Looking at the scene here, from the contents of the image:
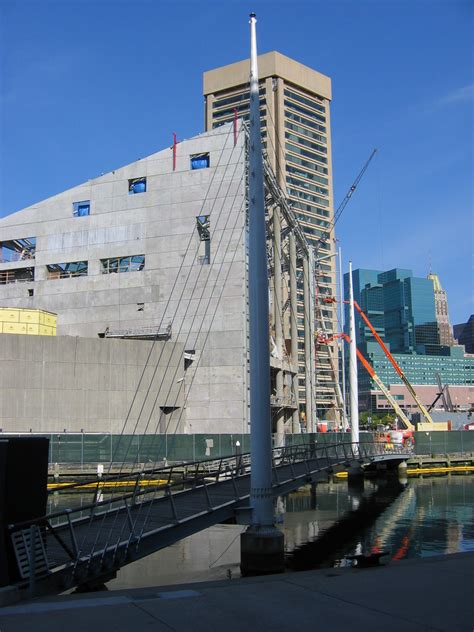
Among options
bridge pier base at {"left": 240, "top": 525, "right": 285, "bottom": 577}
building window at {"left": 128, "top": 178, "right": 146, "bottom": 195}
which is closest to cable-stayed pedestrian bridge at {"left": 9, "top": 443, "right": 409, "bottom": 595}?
bridge pier base at {"left": 240, "top": 525, "right": 285, "bottom": 577}

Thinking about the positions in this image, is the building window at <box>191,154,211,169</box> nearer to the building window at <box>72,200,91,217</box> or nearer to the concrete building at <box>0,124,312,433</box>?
the concrete building at <box>0,124,312,433</box>

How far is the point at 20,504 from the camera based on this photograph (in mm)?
11789

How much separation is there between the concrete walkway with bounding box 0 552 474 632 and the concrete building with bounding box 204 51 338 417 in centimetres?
15838

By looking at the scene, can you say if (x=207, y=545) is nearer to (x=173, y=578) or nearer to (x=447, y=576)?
(x=173, y=578)

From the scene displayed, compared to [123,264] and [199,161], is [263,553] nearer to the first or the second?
[199,161]

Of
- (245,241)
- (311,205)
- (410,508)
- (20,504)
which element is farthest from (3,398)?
(311,205)

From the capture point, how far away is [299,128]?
187875 millimetres

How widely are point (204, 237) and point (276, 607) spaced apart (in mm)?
58495

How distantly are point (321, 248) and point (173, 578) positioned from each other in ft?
572

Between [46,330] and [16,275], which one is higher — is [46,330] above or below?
below

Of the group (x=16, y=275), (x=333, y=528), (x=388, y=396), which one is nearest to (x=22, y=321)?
(x=16, y=275)

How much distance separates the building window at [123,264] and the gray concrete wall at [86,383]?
1134 cm

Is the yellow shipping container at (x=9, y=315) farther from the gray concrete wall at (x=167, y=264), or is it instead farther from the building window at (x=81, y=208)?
the building window at (x=81, y=208)

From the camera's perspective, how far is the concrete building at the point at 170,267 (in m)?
64.1
